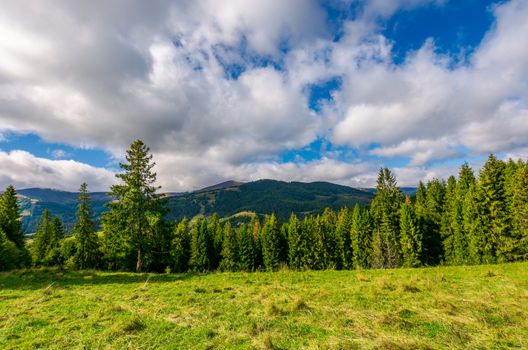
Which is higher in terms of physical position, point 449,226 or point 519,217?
point 519,217

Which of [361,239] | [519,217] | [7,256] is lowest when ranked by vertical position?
[361,239]

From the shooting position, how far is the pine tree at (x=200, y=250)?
204 ft

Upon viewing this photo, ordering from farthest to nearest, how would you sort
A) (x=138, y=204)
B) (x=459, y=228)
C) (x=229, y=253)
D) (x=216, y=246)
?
1. (x=216, y=246)
2. (x=229, y=253)
3. (x=459, y=228)
4. (x=138, y=204)

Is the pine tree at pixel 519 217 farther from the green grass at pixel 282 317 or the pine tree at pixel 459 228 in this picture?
the green grass at pixel 282 317

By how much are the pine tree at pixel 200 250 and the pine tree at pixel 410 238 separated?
1711 inches

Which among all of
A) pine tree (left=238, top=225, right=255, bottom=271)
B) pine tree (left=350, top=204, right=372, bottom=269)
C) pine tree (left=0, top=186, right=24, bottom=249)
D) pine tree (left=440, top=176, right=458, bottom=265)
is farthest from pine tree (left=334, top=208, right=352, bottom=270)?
pine tree (left=0, top=186, right=24, bottom=249)

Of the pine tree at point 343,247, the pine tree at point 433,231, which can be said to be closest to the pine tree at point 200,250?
the pine tree at point 343,247

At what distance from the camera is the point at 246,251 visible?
6391 cm

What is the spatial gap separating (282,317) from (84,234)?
51289mm

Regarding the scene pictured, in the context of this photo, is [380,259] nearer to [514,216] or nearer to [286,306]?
[514,216]

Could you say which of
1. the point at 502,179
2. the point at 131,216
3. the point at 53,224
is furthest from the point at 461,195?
the point at 53,224

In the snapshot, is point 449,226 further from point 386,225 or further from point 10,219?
point 10,219

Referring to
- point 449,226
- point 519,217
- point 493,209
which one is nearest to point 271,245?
point 449,226

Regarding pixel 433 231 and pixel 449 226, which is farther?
pixel 433 231
